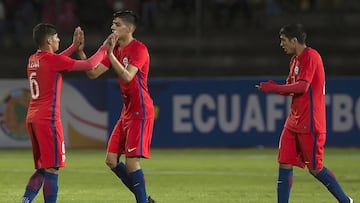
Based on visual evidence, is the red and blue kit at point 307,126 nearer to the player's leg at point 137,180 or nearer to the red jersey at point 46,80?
the player's leg at point 137,180

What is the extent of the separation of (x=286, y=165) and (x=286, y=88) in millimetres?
850

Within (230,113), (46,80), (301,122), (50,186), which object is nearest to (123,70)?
(46,80)

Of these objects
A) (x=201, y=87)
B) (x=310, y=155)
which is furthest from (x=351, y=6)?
(x=310, y=155)

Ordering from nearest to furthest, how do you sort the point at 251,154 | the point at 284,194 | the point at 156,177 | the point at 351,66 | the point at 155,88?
1. the point at 284,194
2. the point at 156,177
3. the point at 251,154
4. the point at 155,88
5. the point at 351,66

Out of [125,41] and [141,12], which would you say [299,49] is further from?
[141,12]

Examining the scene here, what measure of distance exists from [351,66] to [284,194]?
49.1 ft

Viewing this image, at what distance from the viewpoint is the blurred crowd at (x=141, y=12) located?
25.8 meters

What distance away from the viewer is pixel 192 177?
15.7 metres

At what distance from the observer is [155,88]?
21.3 m

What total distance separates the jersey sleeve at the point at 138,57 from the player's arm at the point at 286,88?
1.27 meters

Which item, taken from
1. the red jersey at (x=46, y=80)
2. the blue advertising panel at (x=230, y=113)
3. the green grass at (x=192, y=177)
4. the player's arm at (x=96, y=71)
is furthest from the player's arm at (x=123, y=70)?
the blue advertising panel at (x=230, y=113)

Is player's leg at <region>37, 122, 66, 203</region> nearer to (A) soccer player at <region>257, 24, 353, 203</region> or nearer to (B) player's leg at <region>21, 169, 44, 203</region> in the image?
(B) player's leg at <region>21, 169, 44, 203</region>

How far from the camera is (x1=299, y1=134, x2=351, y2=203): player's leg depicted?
422 inches

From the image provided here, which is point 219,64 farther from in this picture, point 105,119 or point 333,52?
point 105,119
